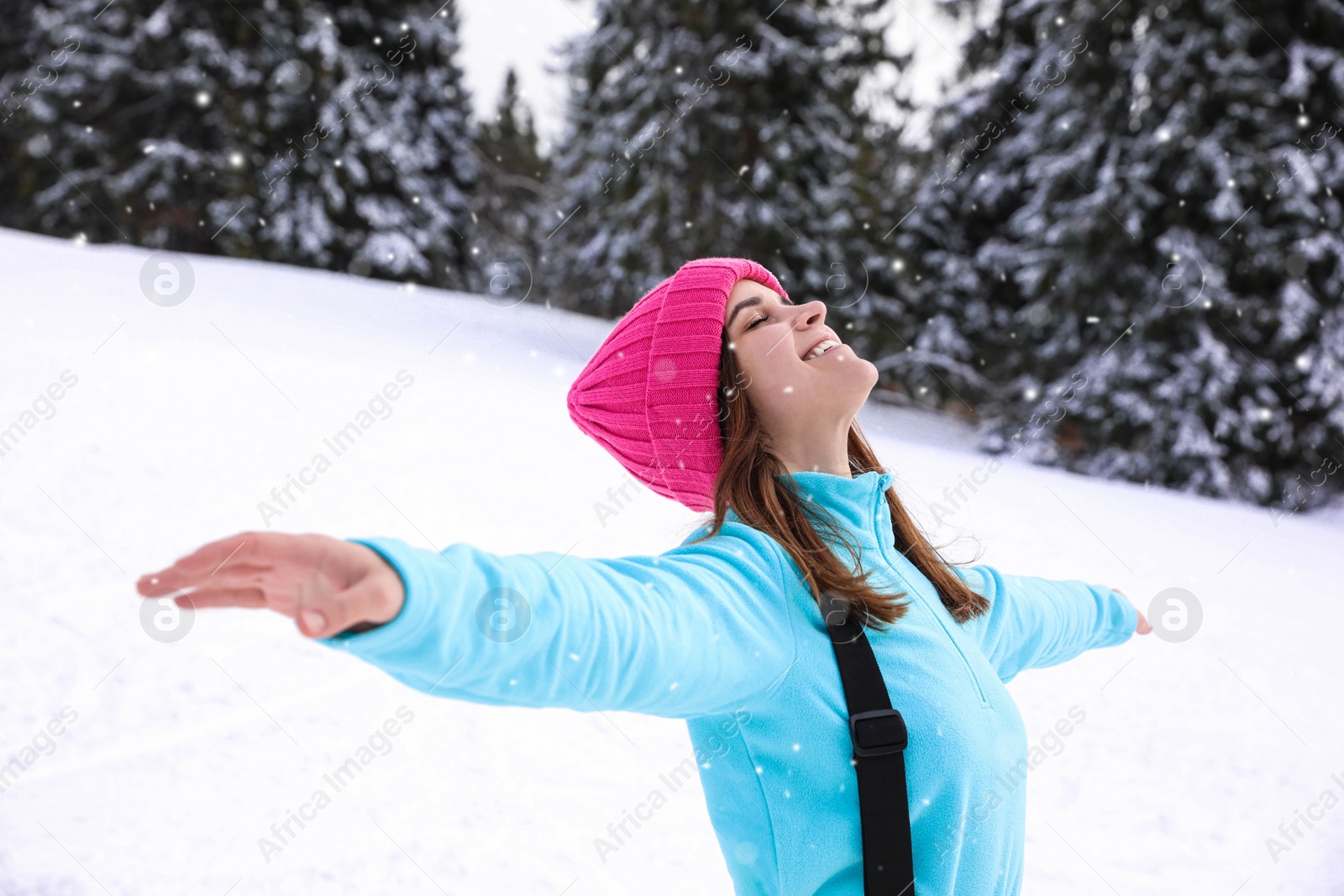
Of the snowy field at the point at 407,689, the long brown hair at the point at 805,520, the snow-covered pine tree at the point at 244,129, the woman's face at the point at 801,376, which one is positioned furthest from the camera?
the snow-covered pine tree at the point at 244,129

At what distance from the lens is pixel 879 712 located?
124 cm

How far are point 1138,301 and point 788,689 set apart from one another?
1092cm

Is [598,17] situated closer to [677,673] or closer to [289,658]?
[289,658]

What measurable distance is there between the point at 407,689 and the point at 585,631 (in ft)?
9.41

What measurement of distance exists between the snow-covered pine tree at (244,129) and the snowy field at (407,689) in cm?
889

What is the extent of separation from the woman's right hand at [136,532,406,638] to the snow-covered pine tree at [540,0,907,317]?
34.8ft

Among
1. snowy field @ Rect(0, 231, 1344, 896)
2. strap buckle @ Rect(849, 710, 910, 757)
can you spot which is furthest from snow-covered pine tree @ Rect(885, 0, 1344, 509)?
strap buckle @ Rect(849, 710, 910, 757)

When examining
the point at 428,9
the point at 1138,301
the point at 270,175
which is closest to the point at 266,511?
the point at 1138,301

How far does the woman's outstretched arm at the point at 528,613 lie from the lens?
75cm

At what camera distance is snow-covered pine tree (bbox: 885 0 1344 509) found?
9.59 m

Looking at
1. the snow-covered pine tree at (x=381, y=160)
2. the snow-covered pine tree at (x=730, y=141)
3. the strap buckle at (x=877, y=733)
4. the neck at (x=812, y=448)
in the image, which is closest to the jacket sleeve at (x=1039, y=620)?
the neck at (x=812, y=448)

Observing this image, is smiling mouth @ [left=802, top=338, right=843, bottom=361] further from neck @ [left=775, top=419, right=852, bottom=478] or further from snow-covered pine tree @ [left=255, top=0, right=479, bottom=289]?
snow-covered pine tree @ [left=255, top=0, right=479, bottom=289]

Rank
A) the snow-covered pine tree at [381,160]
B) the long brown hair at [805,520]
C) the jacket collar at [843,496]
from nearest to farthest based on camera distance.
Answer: the long brown hair at [805,520], the jacket collar at [843,496], the snow-covered pine tree at [381,160]

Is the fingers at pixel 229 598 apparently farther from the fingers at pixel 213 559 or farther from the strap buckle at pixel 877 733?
the strap buckle at pixel 877 733
